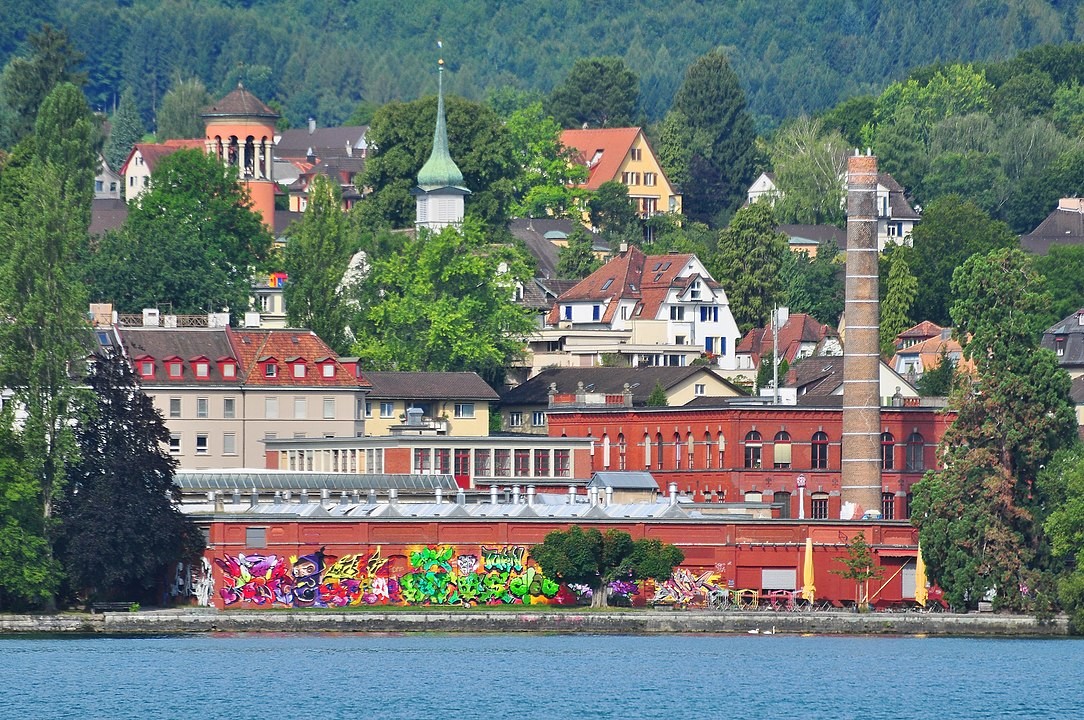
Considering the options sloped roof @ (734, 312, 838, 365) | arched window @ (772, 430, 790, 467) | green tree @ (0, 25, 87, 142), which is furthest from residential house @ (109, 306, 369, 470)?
green tree @ (0, 25, 87, 142)

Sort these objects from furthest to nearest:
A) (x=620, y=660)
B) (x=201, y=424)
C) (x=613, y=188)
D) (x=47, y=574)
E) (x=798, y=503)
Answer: (x=613, y=188), (x=201, y=424), (x=798, y=503), (x=47, y=574), (x=620, y=660)

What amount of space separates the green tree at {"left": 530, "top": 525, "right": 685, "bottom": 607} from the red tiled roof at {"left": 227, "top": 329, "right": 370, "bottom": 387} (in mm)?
28066

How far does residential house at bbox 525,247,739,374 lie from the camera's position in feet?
486

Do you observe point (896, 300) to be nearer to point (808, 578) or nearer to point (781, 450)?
point (781, 450)

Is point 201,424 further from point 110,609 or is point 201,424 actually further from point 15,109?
point 15,109

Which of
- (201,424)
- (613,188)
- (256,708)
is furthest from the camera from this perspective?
(613,188)

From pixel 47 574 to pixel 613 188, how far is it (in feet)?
338

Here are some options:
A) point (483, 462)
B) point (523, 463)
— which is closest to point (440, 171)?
point (523, 463)

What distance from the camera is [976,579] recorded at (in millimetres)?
92875

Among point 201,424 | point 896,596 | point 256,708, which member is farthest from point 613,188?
point 256,708

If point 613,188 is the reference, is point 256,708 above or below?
below

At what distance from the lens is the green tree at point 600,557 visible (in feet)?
301

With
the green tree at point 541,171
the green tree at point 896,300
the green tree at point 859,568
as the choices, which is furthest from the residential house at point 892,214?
the green tree at point 859,568

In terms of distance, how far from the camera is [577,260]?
549ft
